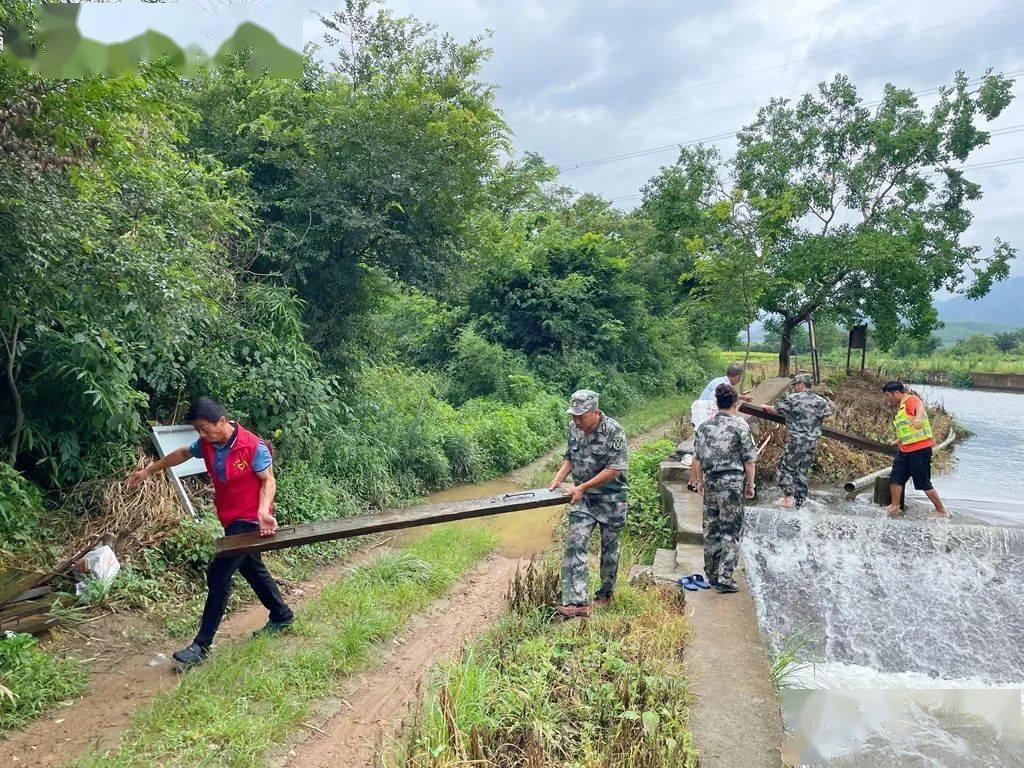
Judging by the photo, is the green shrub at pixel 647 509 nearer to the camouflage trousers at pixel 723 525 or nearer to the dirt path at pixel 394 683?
the camouflage trousers at pixel 723 525

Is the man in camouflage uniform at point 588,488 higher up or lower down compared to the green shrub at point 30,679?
higher up

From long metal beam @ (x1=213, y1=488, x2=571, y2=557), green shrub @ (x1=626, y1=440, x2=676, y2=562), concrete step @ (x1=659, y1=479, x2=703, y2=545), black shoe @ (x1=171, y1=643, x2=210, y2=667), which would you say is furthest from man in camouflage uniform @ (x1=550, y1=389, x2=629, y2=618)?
black shoe @ (x1=171, y1=643, x2=210, y2=667)

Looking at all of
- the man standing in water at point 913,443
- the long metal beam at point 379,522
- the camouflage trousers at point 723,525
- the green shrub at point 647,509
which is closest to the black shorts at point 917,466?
the man standing in water at point 913,443

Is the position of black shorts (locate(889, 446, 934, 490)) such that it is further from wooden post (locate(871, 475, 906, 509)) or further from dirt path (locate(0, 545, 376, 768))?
dirt path (locate(0, 545, 376, 768))

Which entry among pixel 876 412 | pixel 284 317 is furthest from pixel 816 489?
pixel 284 317

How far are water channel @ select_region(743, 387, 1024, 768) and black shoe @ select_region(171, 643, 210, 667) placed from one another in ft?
12.1

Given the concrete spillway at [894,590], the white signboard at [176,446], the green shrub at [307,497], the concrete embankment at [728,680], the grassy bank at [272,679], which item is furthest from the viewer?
the green shrub at [307,497]

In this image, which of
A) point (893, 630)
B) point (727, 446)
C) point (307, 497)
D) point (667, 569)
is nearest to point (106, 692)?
point (307, 497)

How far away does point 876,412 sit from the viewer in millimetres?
15297

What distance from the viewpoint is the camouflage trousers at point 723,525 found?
5.50 meters

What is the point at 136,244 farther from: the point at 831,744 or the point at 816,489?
the point at 816,489

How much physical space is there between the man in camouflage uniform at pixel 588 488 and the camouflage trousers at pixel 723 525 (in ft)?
3.20

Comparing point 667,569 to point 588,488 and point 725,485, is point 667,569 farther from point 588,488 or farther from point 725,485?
point 588,488

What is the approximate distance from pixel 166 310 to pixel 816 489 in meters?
8.90
